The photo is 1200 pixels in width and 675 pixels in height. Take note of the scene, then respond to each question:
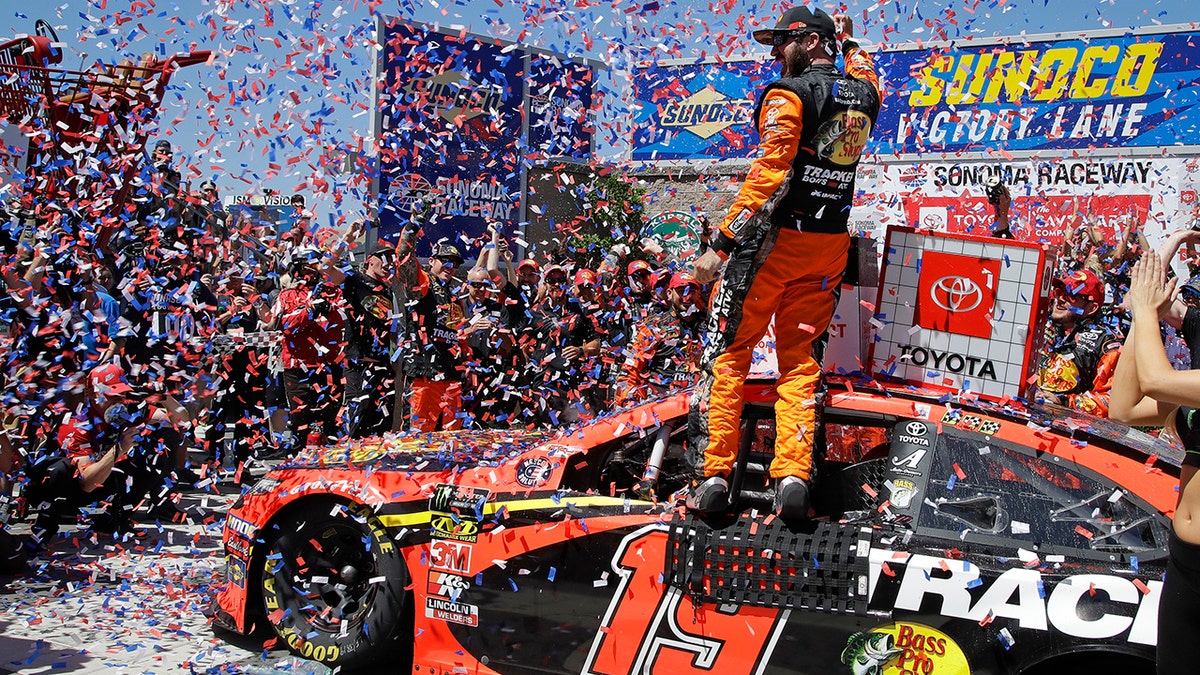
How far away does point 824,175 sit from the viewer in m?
4.43

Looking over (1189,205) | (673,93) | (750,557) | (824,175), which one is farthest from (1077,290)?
(673,93)

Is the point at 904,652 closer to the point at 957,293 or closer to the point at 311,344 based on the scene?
the point at 957,293

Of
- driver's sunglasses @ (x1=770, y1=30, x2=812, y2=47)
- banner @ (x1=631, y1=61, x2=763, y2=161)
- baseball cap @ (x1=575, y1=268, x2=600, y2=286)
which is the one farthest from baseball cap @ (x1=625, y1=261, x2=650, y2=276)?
banner @ (x1=631, y1=61, x2=763, y2=161)

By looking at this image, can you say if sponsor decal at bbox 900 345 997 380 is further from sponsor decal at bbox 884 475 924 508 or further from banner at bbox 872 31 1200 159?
banner at bbox 872 31 1200 159

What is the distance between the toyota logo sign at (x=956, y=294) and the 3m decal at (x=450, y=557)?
233cm

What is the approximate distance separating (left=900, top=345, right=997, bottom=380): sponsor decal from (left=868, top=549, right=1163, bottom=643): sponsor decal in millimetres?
1201

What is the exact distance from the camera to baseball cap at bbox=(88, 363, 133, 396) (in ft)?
21.9

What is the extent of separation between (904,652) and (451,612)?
1818mm

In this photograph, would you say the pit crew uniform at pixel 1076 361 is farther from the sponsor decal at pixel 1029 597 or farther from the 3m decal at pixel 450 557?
the 3m decal at pixel 450 557

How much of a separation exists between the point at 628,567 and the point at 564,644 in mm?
418

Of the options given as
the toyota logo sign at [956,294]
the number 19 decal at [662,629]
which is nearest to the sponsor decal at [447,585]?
the number 19 decal at [662,629]

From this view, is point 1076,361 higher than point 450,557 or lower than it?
higher

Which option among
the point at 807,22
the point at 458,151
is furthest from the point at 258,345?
the point at 458,151

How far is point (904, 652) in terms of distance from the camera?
11.3 feet
